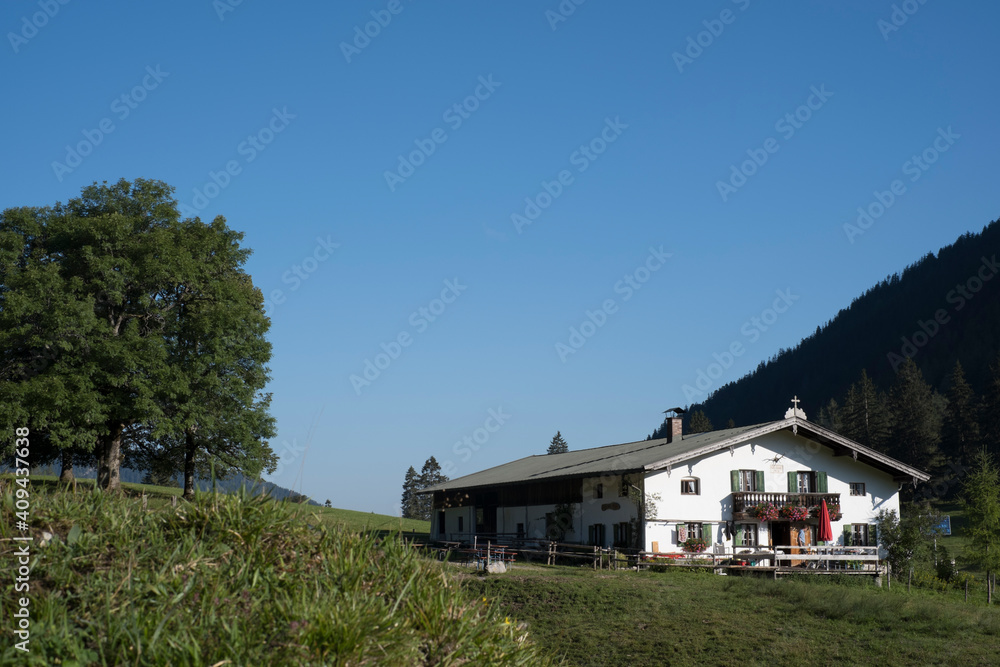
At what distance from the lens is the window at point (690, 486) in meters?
36.5

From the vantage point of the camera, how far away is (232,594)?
18.0ft

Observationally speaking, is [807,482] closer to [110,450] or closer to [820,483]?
[820,483]

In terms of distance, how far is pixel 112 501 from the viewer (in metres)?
6.64

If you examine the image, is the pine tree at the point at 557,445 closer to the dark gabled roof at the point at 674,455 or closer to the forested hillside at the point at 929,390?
the forested hillside at the point at 929,390

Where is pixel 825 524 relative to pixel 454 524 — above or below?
above

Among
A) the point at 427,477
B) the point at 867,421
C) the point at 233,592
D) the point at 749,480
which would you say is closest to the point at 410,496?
the point at 427,477

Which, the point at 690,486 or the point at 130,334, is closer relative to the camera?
the point at 130,334

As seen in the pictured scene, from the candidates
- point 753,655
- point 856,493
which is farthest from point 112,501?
point 856,493

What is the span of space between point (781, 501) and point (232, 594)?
3598 cm

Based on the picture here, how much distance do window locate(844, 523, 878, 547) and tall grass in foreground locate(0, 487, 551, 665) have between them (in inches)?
1439

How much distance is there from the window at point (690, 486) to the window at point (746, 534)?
265 cm

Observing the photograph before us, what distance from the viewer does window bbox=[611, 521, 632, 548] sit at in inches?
1425

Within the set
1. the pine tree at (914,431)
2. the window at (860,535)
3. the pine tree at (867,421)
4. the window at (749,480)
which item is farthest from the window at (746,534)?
the pine tree at (914,431)

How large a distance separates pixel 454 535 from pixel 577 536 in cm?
1264
